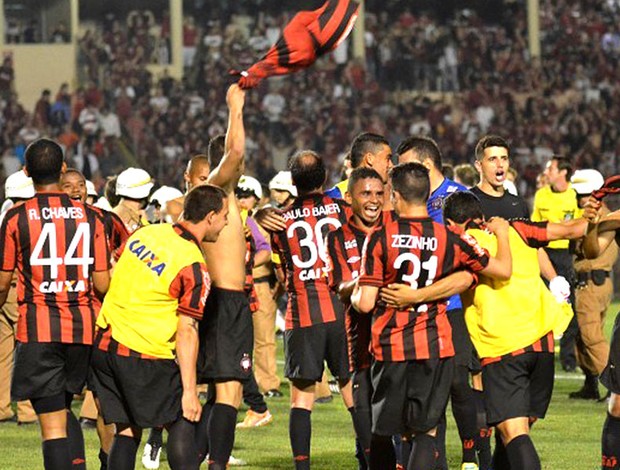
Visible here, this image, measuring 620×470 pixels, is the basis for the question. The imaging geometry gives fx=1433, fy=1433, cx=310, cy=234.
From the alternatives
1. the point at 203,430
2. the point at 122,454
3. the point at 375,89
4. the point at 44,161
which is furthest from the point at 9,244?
the point at 375,89

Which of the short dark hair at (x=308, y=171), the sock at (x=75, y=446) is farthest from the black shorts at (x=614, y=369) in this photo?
the sock at (x=75, y=446)

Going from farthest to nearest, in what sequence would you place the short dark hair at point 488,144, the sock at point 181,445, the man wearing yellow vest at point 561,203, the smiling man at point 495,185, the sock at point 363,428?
the man wearing yellow vest at point 561,203, the short dark hair at point 488,144, the smiling man at point 495,185, the sock at point 363,428, the sock at point 181,445

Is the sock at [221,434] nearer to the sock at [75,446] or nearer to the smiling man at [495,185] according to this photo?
the sock at [75,446]

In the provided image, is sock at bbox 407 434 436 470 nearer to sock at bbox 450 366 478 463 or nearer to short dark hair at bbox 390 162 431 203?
short dark hair at bbox 390 162 431 203

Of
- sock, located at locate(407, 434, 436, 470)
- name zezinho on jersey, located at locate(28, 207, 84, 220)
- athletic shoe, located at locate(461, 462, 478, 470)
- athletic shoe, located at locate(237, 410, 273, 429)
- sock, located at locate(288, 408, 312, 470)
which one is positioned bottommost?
athletic shoe, located at locate(237, 410, 273, 429)

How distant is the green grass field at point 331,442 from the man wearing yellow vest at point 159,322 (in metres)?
2.42

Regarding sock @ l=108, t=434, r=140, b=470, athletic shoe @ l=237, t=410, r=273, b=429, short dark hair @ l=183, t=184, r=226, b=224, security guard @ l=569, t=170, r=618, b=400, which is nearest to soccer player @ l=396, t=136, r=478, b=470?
short dark hair @ l=183, t=184, r=226, b=224

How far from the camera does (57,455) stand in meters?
7.57

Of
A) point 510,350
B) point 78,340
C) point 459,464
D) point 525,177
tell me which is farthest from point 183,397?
point 525,177

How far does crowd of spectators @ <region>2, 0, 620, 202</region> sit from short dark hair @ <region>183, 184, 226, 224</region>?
19.6 meters

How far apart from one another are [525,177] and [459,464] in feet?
62.1

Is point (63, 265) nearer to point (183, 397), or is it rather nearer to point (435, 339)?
point (183, 397)

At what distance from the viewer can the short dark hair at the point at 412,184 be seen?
704 cm

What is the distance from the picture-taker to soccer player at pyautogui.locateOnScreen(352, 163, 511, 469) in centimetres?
698
